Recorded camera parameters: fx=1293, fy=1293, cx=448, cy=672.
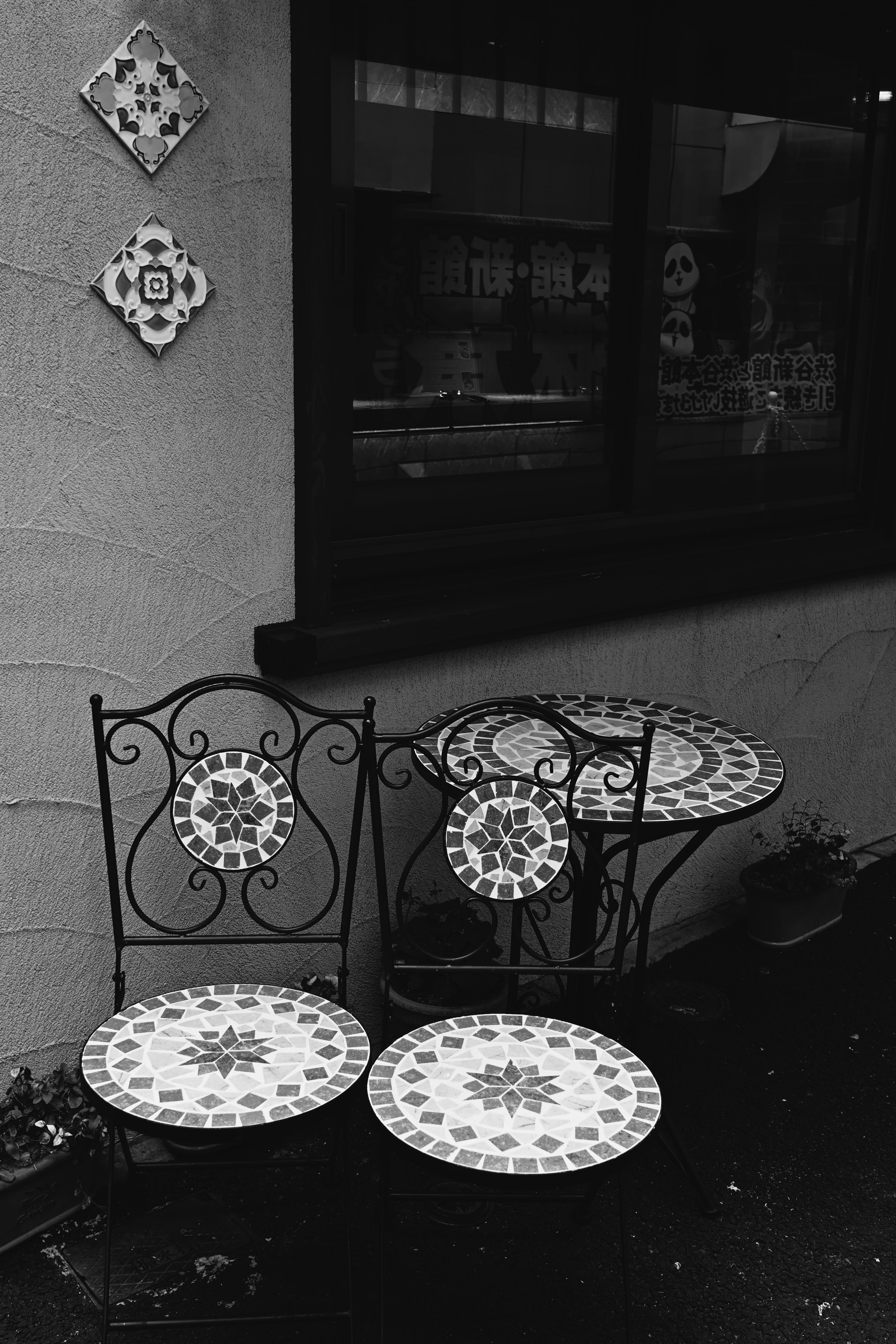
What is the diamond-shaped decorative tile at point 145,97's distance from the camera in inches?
102

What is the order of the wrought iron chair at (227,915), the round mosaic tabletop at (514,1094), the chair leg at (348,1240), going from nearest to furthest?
1. the round mosaic tabletop at (514,1094)
2. the wrought iron chair at (227,915)
3. the chair leg at (348,1240)

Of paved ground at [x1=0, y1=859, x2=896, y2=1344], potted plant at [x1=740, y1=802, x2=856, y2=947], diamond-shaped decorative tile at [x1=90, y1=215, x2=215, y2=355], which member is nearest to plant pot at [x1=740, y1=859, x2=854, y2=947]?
potted plant at [x1=740, y1=802, x2=856, y2=947]

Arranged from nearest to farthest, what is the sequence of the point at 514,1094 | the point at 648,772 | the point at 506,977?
1. the point at 514,1094
2. the point at 648,772
3. the point at 506,977

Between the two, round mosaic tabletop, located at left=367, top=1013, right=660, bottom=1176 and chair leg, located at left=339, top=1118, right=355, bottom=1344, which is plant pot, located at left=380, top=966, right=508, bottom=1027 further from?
round mosaic tabletop, located at left=367, top=1013, right=660, bottom=1176

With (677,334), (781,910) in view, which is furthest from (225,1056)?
(677,334)

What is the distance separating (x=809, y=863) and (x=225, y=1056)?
2.51 metres

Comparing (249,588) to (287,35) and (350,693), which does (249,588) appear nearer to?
(350,693)

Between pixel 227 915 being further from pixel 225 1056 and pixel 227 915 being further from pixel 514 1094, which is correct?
pixel 514 1094

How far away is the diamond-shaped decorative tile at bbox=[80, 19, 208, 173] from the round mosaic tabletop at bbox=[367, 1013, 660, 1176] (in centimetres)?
187

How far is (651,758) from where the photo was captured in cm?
292

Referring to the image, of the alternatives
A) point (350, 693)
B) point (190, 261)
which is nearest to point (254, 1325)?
point (350, 693)

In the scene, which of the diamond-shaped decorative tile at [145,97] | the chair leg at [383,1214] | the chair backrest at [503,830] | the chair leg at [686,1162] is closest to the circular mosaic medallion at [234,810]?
the chair backrest at [503,830]

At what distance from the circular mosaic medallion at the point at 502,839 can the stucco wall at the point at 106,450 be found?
2.33ft

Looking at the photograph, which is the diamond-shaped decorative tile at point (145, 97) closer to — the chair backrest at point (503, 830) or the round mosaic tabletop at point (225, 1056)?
the chair backrest at point (503, 830)
